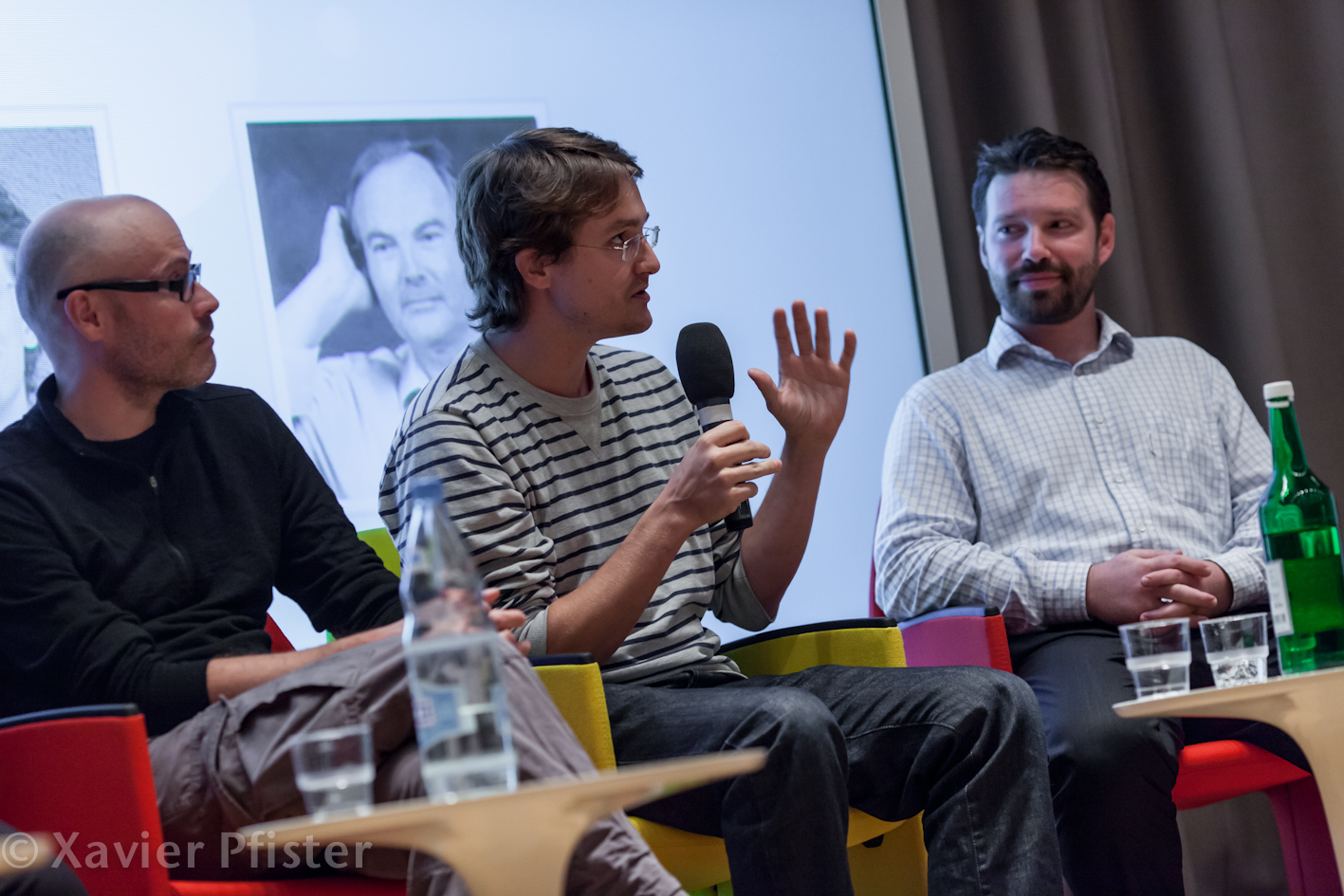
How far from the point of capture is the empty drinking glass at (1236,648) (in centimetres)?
145

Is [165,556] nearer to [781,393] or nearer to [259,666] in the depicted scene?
[259,666]

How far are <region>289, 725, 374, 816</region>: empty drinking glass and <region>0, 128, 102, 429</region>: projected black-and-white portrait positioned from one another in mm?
1500

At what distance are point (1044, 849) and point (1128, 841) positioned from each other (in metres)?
0.31

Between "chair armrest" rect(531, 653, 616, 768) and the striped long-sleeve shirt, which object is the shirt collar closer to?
the striped long-sleeve shirt

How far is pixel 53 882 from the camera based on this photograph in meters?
1.35

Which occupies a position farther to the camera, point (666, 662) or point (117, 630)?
point (666, 662)

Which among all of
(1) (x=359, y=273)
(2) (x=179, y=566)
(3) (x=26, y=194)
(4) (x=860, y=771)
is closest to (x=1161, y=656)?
(4) (x=860, y=771)

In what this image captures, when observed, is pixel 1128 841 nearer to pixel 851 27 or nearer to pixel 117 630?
pixel 117 630

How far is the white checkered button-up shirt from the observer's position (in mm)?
2402

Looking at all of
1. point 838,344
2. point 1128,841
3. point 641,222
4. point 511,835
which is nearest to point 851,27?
point 838,344

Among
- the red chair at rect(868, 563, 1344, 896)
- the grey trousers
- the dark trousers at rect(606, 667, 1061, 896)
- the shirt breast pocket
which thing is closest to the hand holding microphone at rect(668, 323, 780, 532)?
the dark trousers at rect(606, 667, 1061, 896)

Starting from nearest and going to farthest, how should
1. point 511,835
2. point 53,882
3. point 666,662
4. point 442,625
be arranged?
point 511,835, point 442,625, point 53,882, point 666,662

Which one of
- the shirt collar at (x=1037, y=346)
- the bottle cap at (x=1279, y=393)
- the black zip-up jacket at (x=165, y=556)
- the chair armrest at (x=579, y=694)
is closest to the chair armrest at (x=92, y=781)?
the black zip-up jacket at (x=165, y=556)

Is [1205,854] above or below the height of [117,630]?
below
